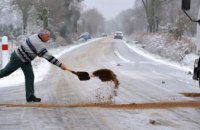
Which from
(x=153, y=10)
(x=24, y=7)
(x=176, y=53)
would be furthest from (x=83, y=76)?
(x=153, y=10)

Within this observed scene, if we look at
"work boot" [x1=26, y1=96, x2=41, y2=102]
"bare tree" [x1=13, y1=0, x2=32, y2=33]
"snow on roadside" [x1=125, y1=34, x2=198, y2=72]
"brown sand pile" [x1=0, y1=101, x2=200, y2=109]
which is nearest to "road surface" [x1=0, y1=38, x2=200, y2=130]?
"brown sand pile" [x1=0, y1=101, x2=200, y2=109]

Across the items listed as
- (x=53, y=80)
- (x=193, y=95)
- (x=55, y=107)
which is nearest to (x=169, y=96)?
(x=193, y=95)

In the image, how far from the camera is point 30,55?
9.79 m

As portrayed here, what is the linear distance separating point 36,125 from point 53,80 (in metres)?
7.70

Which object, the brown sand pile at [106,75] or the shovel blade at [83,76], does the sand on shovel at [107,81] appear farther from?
the shovel blade at [83,76]

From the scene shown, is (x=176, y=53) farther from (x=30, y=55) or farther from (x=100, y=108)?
(x=100, y=108)

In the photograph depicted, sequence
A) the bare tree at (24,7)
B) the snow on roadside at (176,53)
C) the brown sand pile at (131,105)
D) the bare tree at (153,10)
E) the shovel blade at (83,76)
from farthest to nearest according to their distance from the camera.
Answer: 1. the bare tree at (153,10)
2. the bare tree at (24,7)
3. the snow on roadside at (176,53)
4. the shovel blade at (83,76)
5. the brown sand pile at (131,105)

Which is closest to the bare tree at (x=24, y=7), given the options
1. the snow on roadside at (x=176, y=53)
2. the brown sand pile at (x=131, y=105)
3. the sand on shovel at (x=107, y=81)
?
the snow on roadside at (x=176, y=53)

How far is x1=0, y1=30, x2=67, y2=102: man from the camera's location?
959 cm

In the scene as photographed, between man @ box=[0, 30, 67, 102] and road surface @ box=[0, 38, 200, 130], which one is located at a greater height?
man @ box=[0, 30, 67, 102]

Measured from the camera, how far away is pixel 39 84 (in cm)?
1365

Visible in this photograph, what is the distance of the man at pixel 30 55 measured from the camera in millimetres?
9586

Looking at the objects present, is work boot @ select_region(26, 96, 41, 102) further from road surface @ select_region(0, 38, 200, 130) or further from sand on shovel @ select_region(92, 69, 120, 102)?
sand on shovel @ select_region(92, 69, 120, 102)

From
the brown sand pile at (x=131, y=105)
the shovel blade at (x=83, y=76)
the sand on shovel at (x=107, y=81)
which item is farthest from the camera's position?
the sand on shovel at (x=107, y=81)
